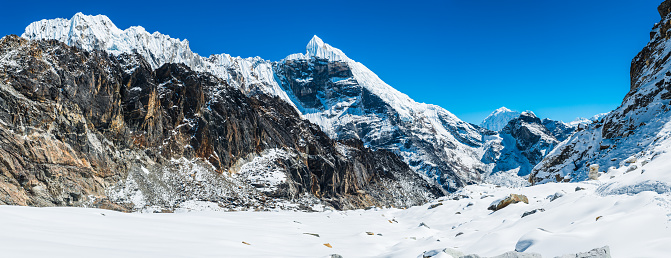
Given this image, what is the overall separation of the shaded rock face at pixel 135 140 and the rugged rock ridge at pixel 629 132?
50.8 meters

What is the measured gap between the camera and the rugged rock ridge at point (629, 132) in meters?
22.2

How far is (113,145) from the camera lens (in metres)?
60.2

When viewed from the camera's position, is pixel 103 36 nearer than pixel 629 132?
No

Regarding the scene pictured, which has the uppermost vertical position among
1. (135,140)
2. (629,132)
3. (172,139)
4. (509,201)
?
(172,139)

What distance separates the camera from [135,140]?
65625mm

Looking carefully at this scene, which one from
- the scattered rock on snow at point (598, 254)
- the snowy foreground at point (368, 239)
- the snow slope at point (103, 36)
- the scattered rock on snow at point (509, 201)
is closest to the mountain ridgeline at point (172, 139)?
the scattered rock on snow at point (509, 201)

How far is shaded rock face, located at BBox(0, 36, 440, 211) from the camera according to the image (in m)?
46.2

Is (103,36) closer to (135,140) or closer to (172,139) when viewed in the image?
(172,139)

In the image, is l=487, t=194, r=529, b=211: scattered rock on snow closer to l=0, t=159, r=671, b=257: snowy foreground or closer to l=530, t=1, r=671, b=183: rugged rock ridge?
l=0, t=159, r=671, b=257: snowy foreground

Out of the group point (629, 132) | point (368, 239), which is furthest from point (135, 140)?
point (629, 132)

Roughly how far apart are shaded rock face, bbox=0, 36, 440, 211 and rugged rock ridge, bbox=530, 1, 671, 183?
5080 centimetres

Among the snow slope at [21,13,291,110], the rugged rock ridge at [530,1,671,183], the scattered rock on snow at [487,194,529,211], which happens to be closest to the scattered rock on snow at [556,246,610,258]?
the scattered rock on snow at [487,194,529,211]

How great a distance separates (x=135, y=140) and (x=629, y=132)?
2744 inches

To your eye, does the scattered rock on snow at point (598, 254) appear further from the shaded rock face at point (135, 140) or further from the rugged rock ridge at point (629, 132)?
the shaded rock face at point (135, 140)
